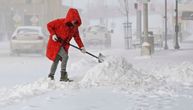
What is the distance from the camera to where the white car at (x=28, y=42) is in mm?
24016

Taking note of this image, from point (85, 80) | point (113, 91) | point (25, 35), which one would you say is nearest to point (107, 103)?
point (113, 91)

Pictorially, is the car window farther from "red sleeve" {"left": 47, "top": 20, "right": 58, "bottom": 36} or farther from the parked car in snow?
"red sleeve" {"left": 47, "top": 20, "right": 58, "bottom": 36}

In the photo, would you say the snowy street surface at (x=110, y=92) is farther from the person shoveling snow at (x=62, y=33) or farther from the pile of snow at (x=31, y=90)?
the person shoveling snow at (x=62, y=33)

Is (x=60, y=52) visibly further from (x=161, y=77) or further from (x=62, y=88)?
(x=161, y=77)

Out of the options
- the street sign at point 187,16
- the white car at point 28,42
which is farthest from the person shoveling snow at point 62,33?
the street sign at point 187,16

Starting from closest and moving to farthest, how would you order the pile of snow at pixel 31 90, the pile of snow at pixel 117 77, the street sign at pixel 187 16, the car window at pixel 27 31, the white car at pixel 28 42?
the pile of snow at pixel 31 90 → the pile of snow at pixel 117 77 → the white car at pixel 28 42 → the car window at pixel 27 31 → the street sign at pixel 187 16

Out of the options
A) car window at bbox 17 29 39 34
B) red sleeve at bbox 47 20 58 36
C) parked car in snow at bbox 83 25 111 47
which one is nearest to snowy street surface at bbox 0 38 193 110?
red sleeve at bbox 47 20 58 36

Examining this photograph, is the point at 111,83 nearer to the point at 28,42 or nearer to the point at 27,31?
the point at 28,42

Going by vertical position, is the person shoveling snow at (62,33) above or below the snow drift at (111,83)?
above

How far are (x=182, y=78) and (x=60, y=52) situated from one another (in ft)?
9.51

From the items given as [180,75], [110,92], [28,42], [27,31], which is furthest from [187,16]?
[110,92]

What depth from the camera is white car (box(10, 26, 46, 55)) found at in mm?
24016

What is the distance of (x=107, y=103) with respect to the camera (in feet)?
26.6

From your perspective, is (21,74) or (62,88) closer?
(62,88)
